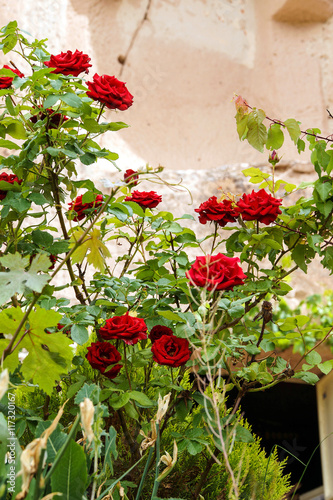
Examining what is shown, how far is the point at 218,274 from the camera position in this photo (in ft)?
2.82

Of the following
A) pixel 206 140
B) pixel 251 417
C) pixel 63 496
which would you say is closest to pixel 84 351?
pixel 63 496

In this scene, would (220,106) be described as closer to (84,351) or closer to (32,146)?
(84,351)

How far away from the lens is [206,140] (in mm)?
4195

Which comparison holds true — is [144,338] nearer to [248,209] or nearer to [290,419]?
[248,209]

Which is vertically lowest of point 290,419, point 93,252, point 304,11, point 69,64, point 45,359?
point 290,419

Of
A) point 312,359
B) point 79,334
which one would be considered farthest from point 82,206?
point 312,359

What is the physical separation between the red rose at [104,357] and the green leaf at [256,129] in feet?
1.80

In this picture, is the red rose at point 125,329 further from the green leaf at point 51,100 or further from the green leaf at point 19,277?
the green leaf at point 51,100

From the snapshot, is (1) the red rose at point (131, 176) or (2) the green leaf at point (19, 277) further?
(1) the red rose at point (131, 176)

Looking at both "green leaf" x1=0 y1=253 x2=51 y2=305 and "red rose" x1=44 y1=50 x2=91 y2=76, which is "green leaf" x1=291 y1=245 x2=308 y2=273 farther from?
"green leaf" x1=0 y1=253 x2=51 y2=305

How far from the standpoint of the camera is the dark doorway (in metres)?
3.54

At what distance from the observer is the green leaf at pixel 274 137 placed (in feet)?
3.96

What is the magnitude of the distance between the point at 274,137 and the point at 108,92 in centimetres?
40

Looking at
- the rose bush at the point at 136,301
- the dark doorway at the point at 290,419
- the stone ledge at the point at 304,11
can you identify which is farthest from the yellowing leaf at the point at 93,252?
the stone ledge at the point at 304,11
